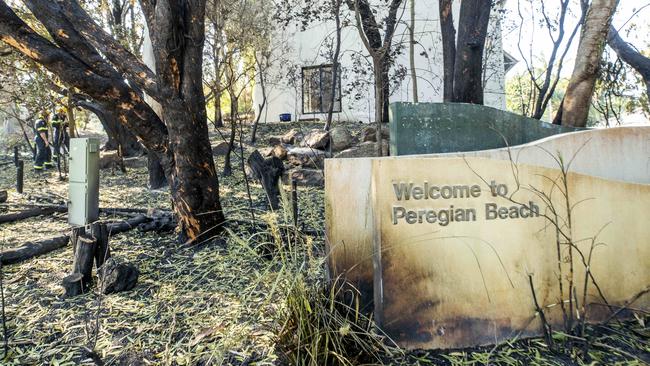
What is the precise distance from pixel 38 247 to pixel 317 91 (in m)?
13.3

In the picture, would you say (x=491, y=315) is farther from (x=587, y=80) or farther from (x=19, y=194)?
(x=19, y=194)

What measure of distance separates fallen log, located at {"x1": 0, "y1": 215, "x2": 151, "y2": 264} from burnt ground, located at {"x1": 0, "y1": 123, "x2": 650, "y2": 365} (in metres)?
0.11

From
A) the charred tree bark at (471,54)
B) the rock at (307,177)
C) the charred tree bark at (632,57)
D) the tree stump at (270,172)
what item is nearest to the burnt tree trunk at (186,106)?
the tree stump at (270,172)

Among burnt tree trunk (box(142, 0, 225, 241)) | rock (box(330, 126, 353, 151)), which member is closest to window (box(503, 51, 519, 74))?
rock (box(330, 126, 353, 151))

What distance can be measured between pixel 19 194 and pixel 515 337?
32.1 ft

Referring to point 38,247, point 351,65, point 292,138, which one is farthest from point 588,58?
point 351,65

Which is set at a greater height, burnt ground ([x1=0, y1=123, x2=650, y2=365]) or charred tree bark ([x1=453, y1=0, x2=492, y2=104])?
charred tree bark ([x1=453, y1=0, x2=492, y2=104])

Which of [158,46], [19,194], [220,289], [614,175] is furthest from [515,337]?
[19,194]

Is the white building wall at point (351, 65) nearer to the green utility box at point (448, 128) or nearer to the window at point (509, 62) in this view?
the window at point (509, 62)

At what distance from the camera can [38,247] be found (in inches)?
192

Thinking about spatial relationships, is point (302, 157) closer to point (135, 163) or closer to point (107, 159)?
point (135, 163)

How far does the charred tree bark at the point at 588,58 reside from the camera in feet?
14.3

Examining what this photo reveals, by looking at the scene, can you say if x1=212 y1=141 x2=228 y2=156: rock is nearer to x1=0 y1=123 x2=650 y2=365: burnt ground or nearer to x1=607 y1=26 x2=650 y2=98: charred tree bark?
x1=0 y1=123 x2=650 y2=365: burnt ground

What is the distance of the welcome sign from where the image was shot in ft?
9.09
